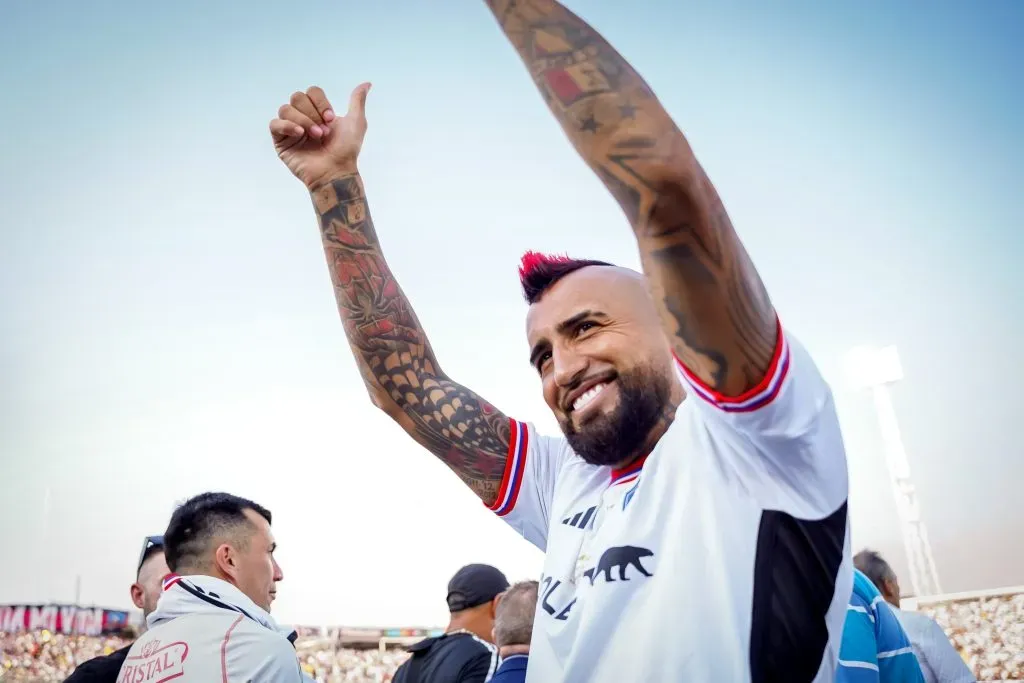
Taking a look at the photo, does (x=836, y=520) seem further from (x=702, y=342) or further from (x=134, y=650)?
(x=134, y=650)

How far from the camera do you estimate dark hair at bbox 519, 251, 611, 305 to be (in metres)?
2.16

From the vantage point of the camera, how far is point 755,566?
1306 mm

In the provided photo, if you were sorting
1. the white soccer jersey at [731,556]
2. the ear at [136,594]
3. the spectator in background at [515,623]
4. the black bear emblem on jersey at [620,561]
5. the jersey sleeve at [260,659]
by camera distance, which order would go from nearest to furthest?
the white soccer jersey at [731,556], the black bear emblem on jersey at [620,561], the jersey sleeve at [260,659], the spectator in background at [515,623], the ear at [136,594]

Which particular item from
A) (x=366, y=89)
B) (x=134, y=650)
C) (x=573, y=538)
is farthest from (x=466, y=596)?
(x=366, y=89)

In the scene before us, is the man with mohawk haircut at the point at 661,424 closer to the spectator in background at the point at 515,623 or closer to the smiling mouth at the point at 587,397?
the smiling mouth at the point at 587,397

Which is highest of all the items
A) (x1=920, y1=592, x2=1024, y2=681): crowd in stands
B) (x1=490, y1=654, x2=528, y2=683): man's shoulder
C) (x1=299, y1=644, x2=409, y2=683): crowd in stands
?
(x1=490, y1=654, x2=528, y2=683): man's shoulder

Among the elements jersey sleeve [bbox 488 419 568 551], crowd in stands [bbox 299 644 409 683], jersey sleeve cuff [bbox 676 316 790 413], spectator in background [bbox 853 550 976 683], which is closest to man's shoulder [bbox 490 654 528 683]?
jersey sleeve [bbox 488 419 568 551]

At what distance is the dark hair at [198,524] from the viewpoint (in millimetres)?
3650

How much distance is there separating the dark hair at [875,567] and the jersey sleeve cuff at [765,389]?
4158 mm

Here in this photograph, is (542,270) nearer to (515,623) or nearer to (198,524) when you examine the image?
(515,623)

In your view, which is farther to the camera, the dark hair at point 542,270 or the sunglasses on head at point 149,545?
the sunglasses on head at point 149,545

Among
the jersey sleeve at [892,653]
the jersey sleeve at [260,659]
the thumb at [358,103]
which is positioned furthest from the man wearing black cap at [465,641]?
the thumb at [358,103]

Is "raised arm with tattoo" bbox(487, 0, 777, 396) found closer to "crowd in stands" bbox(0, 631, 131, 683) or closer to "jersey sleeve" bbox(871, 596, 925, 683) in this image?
"jersey sleeve" bbox(871, 596, 925, 683)

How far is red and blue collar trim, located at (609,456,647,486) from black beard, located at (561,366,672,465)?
0.8 inches
